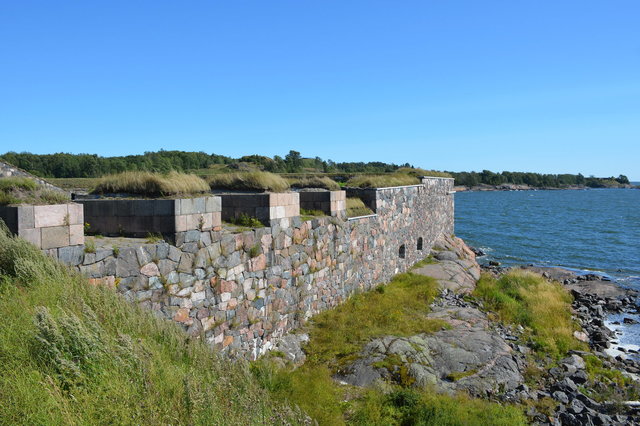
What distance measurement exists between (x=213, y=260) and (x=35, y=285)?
3197mm

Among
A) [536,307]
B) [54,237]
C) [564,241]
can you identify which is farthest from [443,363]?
[564,241]

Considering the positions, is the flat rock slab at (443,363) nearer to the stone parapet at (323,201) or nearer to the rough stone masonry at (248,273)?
the rough stone masonry at (248,273)

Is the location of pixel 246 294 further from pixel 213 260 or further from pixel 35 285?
pixel 35 285

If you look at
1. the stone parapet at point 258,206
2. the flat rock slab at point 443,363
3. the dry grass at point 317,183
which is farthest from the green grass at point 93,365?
the dry grass at point 317,183

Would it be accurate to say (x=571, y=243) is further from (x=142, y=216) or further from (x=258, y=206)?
(x=142, y=216)

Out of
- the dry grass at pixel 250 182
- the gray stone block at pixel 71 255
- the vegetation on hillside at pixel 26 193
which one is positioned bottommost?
the gray stone block at pixel 71 255

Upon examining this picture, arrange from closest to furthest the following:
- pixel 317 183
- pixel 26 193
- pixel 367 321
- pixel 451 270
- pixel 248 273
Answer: pixel 26 193 < pixel 248 273 < pixel 367 321 < pixel 317 183 < pixel 451 270

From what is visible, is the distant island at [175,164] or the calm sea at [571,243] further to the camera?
the calm sea at [571,243]

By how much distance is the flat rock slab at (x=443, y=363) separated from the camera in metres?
8.74

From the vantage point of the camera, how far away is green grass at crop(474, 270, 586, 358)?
523 inches

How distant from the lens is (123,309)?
17.3 feet

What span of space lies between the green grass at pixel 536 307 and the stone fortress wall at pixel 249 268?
14.5ft

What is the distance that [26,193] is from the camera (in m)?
5.91

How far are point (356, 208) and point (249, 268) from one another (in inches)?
270
